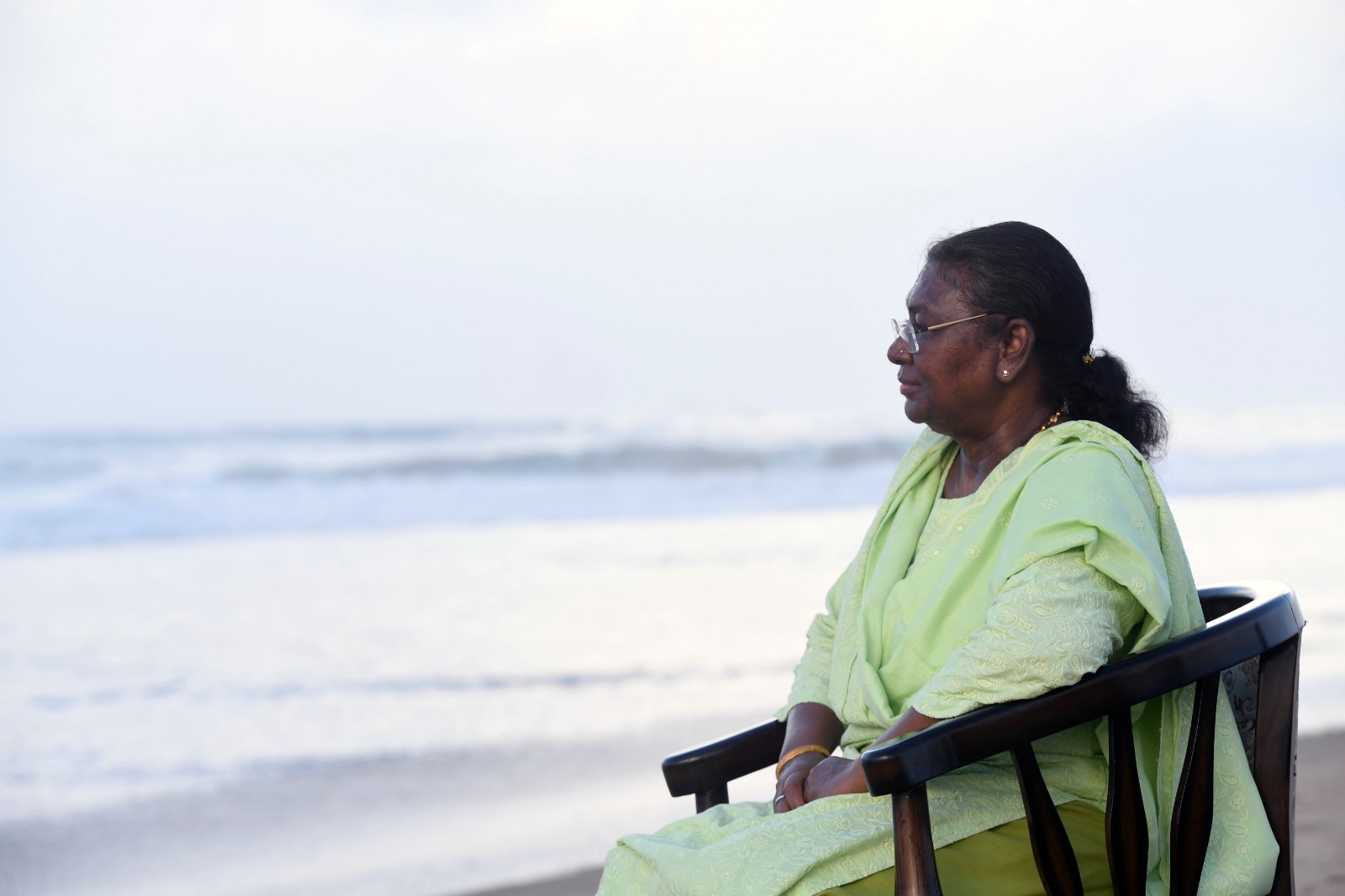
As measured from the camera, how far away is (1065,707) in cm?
140

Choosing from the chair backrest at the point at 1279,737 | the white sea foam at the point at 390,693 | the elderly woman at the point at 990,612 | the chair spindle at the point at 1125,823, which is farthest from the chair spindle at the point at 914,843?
the white sea foam at the point at 390,693

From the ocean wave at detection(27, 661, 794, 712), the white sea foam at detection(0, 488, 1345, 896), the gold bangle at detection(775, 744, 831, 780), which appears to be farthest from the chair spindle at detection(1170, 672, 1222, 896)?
the ocean wave at detection(27, 661, 794, 712)

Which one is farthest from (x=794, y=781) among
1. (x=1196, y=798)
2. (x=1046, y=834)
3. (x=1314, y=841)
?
(x=1314, y=841)

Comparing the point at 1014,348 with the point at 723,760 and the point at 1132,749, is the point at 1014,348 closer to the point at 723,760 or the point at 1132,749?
the point at 1132,749

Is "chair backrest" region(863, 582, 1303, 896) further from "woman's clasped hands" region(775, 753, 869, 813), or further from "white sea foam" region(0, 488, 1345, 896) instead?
"white sea foam" region(0, 488, 1345, 896)

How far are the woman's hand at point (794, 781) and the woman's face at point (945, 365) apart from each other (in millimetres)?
503

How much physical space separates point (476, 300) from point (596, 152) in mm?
2958

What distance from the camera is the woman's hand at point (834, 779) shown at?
64.1 inches

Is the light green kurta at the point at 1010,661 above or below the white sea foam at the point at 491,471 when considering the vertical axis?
below

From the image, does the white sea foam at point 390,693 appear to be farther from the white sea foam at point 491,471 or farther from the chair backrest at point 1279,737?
the white sea foam at point 491,471

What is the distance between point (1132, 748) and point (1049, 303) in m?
0.61

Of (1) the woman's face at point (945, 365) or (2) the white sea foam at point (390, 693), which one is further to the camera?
(2) the white sea foam at point (390, 693)

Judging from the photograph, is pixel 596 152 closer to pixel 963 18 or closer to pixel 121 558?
pixel 963 18

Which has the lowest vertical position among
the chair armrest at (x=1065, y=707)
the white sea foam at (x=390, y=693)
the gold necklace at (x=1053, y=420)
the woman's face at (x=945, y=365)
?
the white sea foam at (x=390, y=693)
